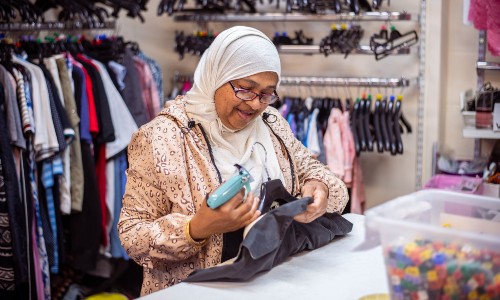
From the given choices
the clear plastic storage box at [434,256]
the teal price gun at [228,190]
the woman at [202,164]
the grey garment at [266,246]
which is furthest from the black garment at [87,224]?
the clear plastic storage box at [434,256]

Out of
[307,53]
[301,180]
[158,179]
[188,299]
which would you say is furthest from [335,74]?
[188,299]

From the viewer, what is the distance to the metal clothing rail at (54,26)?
3.57m

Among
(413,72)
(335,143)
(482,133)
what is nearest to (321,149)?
(335,143)

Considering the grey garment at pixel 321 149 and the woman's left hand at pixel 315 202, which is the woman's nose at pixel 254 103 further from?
the grey garment at pixel 321 149

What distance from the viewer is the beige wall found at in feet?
13.0

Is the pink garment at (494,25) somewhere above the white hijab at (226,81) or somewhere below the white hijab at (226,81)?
above

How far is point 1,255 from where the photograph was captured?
3023 mm

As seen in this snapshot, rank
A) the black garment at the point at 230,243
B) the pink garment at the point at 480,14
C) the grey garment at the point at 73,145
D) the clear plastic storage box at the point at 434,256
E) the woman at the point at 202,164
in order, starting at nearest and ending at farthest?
the clear plastic storage box at the point at 434,256 < the woman at the point at 202,164 < the black garment at the point at 230,243 < the pink garment at the point at 480,14 < the grey garment at the point at 73,145

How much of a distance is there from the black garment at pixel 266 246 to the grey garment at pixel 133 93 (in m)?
2.05

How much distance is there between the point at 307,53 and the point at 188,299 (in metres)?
2.82

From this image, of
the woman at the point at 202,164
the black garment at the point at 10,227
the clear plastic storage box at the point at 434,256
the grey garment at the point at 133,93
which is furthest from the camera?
the grey garment at the point at 133,93

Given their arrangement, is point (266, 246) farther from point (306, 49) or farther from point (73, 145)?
point (306, 49)

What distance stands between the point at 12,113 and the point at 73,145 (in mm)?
434

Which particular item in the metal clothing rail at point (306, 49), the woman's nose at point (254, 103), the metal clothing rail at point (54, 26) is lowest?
the woman's nose at point (254, 103)
